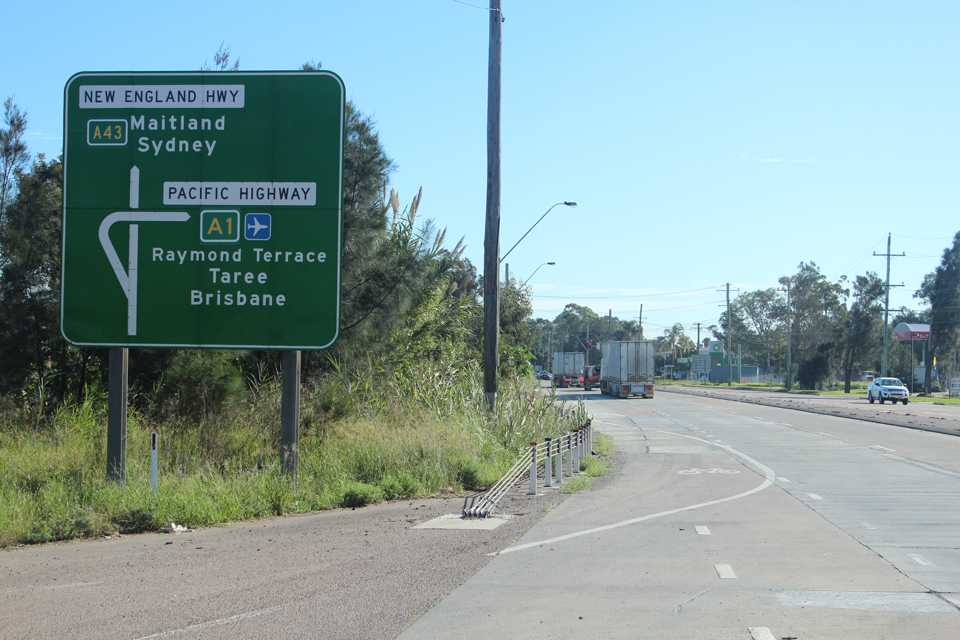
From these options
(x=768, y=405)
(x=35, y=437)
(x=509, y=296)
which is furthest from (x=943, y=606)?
(x=768, y=405)

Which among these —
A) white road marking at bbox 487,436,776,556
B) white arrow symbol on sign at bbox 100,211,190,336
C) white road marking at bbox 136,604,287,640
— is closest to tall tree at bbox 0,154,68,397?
white arrow symbol on sign at bbox 100,211,190,336

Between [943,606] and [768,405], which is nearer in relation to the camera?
[943,606]

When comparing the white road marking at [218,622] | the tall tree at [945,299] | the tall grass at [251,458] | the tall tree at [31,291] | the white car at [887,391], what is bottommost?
the white car at [887,391]

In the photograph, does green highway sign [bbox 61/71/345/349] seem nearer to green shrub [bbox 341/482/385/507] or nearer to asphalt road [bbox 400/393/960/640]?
green shrub [bbox 341/482/385/507]

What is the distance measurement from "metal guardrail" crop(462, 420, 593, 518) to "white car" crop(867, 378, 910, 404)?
141ft

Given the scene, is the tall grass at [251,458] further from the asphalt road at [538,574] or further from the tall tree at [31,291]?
the tall tree at [31,291]

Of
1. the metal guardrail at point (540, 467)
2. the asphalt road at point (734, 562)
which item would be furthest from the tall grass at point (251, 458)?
the asphalt road at point (734, 562)

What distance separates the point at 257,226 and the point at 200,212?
2.62ft

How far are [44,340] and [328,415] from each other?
4849mm

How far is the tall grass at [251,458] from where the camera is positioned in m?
9.27

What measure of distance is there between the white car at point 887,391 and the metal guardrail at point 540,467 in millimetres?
42979

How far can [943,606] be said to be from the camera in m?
6.19

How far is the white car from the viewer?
53906 millimetres

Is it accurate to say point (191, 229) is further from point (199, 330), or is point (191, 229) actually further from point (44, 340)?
point (44, 340)
